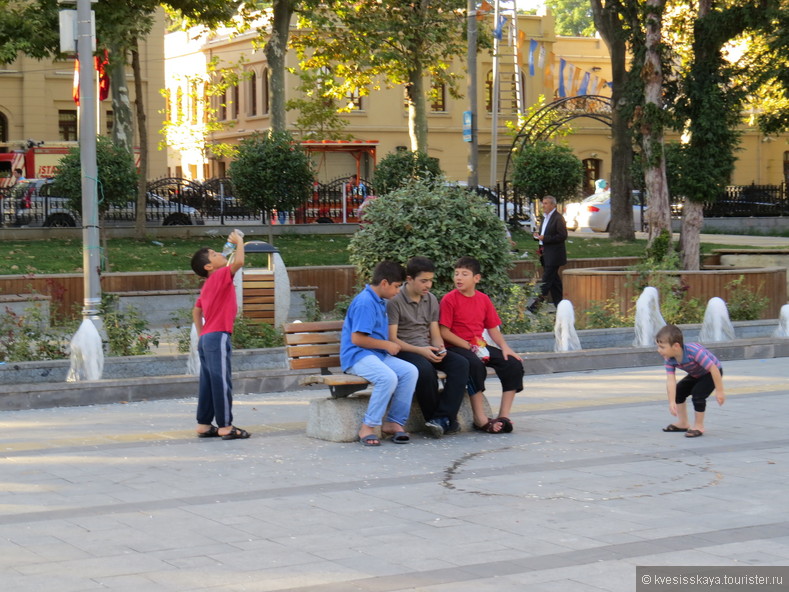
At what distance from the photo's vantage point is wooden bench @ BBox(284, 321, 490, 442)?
9.24m

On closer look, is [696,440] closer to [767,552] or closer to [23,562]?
[767,552]

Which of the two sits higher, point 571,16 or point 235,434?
point 571,16

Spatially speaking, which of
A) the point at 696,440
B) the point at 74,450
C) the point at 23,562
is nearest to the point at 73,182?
the point at 74,450

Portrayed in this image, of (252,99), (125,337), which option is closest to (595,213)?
(252,99)

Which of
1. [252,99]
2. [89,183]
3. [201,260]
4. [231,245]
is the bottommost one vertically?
[201,260]

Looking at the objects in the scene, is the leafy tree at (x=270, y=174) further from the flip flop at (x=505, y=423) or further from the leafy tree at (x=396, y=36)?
the flip flop at (x=505, y=423)

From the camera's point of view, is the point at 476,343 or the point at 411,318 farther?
the point at 476,343

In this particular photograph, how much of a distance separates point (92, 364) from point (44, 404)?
667mm

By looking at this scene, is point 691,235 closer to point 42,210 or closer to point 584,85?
point 42,210

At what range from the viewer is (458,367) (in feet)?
30.6

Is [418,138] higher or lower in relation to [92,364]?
higher

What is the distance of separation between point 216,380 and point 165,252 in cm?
1402

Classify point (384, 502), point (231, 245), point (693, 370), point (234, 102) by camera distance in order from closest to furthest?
point (384, 502), point (693, 370), point (231, 245), point (234, 102)

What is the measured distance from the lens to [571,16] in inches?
4508
